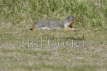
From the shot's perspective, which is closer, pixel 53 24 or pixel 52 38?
pixel 52 38

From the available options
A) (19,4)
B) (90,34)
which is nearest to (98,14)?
(90,34)

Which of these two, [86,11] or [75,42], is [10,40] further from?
[86,11]

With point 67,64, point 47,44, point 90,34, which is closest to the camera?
point 67,64

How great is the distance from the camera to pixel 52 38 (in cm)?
1364

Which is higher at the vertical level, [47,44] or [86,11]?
[86,11]

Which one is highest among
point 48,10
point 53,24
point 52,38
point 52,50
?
point 48,10

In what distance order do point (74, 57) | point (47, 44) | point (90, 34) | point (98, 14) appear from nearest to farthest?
point (74, 57) < point (47, 44) < point (90, 34) < point (98, 14)

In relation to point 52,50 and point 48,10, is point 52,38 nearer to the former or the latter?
point 52,50

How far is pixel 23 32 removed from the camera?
14.8 m

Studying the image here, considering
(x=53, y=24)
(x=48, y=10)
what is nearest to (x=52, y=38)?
(x=53, y=24)

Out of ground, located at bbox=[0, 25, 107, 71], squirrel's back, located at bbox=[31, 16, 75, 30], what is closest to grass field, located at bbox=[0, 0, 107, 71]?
ground, located at bbox=[0, 25, 107, 71]

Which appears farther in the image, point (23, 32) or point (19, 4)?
point (19, 4)

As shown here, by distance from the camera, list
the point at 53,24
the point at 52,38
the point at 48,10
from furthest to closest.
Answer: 1. the point at 48,10
2. the point at 53,24
3. the point at 52,38

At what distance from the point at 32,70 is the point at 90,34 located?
6349 millimetres
